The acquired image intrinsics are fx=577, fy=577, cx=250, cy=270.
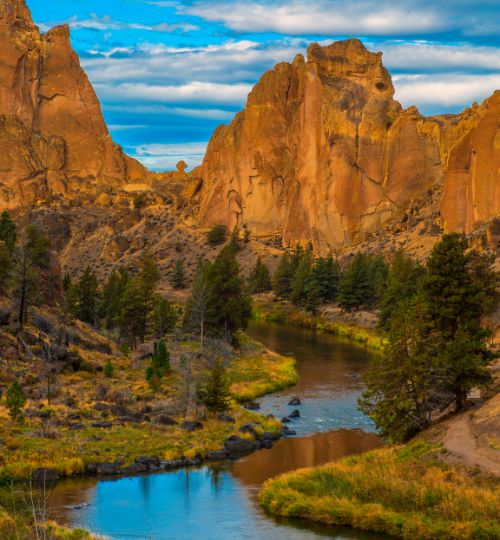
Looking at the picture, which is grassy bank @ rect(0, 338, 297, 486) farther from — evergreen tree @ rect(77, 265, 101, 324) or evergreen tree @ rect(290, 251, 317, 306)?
evergreen tree @ rect(290, 251, 317, 306)

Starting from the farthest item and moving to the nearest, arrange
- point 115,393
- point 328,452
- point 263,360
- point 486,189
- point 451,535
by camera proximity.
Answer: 1. point 486,189
2. point 263,360
3. point 115,393
4. point 328,452
5. point 451,535

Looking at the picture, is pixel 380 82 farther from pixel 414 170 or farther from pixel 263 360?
pixel 263 360

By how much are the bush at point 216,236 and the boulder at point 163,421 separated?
9465 cm

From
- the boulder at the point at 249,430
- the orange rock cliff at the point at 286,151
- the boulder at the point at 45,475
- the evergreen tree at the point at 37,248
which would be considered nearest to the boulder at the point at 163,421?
the boulder at the point at 249,430

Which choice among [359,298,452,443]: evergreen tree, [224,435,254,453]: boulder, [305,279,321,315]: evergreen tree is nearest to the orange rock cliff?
[305,279,321,315]: evergreen tree

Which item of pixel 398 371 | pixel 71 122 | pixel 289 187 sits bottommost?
pixel 398 371

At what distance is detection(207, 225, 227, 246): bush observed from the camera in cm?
12506

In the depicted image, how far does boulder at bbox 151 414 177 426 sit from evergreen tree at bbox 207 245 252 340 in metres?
19.7

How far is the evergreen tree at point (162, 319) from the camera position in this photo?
179 ft

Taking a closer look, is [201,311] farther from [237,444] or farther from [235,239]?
[235,239]

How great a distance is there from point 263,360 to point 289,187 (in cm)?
8180

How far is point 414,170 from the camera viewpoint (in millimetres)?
108125

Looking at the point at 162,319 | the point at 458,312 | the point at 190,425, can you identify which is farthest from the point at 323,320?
the point at 458,312

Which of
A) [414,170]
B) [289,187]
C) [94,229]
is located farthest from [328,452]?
[94,229]
